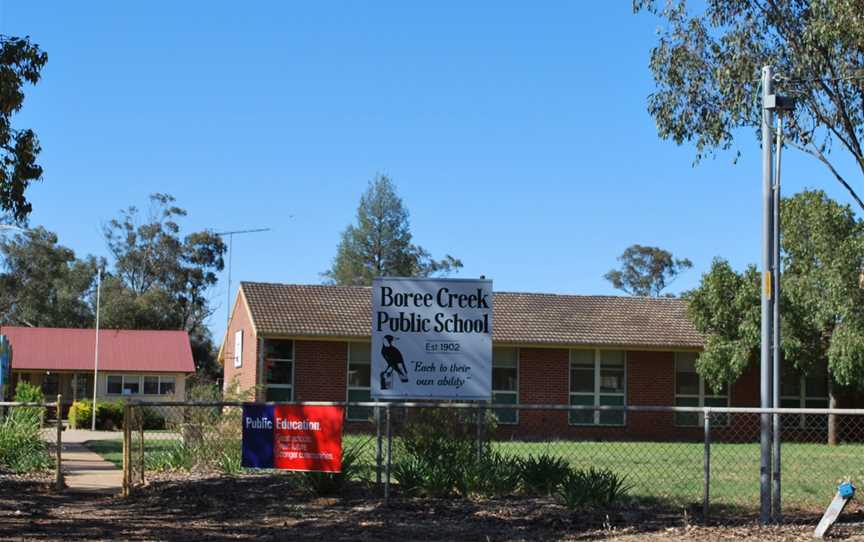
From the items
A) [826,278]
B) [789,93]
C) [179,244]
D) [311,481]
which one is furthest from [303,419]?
[179,244]

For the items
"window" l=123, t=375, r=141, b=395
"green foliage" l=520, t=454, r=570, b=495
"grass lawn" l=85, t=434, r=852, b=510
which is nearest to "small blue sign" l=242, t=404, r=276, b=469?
"grass lawn" l=85, t=434, r=852, b=510

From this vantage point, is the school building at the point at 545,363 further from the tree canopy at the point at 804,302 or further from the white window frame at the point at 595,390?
the tree canopy at the point at 804,302

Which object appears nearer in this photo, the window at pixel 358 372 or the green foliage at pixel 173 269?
the window at pixel 358 372

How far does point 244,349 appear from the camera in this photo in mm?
36812

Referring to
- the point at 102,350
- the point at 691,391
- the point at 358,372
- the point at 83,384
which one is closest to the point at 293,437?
the point at 358,372

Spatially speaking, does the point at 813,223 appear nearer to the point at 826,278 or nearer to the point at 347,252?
the point at 826,278

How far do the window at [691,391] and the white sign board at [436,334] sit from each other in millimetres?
21610

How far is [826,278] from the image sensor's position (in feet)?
101

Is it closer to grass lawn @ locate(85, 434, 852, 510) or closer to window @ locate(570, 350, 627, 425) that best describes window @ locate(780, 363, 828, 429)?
window @ locate(570, 350, 627, 425)

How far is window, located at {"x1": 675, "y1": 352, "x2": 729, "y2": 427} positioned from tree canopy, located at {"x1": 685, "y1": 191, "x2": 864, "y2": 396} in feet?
6.99

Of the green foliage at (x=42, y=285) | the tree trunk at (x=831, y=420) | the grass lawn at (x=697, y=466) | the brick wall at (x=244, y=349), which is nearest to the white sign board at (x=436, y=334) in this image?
the grass lawn at (x=697, y=466)

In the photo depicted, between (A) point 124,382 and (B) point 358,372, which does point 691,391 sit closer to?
(B) point 358,372

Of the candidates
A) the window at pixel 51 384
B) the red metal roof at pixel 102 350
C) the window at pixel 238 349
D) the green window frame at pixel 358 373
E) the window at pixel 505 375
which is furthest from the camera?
the window at pixel 51 384

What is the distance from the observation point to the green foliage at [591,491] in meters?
12.4
